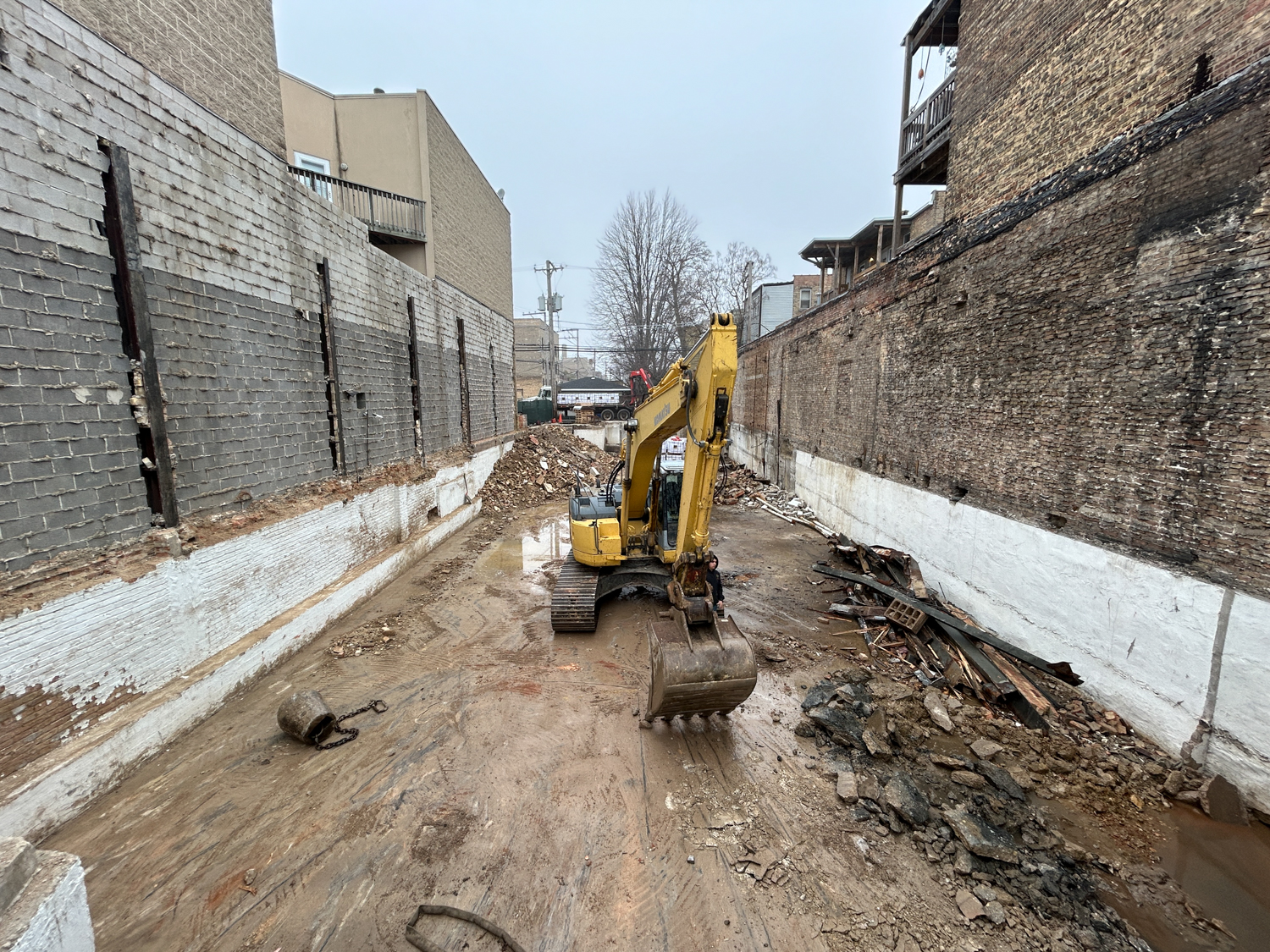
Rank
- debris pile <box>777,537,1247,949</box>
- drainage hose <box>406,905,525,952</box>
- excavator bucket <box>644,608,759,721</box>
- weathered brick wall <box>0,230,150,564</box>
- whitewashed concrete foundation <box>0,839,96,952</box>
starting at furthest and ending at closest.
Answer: excavator bucket <box>644,608,759,721</box>
weathered brick wall <box>0,230,150,564</box>
debris pile <box>777,537,1247,949</box>
drainage hose <box>406,905,525,952</box>
whitewashed concrete foundation <box>0,839,96,952</box>

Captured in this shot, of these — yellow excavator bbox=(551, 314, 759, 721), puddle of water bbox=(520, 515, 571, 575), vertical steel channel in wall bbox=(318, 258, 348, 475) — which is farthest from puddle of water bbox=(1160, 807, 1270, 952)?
vertical steel channel in wall bbox=(318, 258, 348, 475)

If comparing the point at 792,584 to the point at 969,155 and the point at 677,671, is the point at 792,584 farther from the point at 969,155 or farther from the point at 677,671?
the point at 969,155

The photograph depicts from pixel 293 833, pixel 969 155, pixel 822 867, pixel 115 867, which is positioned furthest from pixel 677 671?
pixel 969 155

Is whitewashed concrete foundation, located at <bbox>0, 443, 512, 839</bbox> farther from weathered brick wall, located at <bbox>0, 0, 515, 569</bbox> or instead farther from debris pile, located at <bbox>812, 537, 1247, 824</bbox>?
debris pile, located at <bbox>812, 537, 1247, 824</bbox>

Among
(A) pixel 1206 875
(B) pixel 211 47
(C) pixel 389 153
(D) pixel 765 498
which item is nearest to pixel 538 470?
(D) pixel 765 498

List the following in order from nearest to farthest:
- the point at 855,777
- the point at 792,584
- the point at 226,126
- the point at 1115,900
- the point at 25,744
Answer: the point at 1115,900
the point at 25,744
the point at 855,777
the point at 226,126
the point at 792,584

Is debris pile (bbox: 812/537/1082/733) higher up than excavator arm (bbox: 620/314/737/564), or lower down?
lower down

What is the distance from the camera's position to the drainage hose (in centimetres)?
288

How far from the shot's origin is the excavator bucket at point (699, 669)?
429 centimetres

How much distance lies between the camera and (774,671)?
19.8 ft

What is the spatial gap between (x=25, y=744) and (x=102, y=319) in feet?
11.2

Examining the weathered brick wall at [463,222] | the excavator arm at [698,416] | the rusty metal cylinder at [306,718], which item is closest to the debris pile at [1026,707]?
the excavator arm at [698,416]

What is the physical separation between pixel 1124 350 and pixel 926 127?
9.70 m

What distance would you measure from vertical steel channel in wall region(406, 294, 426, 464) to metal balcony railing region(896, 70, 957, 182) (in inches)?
463
